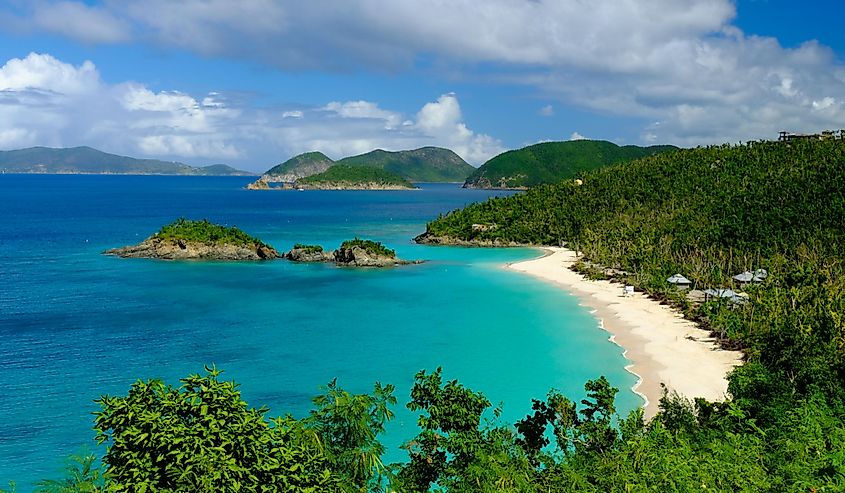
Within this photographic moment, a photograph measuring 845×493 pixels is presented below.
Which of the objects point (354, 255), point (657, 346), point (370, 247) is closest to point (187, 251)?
point (354, 255)

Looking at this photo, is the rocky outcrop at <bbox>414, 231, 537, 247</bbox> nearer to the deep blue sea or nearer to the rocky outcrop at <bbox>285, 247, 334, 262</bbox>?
the deep blue sea

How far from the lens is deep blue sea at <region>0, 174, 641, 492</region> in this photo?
32.8 meters

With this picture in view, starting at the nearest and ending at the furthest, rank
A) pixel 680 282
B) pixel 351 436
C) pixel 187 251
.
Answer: pixel 351 436
pixel 680 282
pixel 187 251

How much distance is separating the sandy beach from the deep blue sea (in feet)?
4.81

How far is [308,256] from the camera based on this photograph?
8588 centimetres

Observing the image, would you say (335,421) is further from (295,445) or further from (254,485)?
(254,485)

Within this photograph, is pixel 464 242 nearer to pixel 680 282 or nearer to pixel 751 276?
pixel 680 282

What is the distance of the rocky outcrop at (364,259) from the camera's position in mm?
81812

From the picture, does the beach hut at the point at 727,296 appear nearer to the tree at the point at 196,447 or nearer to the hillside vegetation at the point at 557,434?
the hillside vegetation at the point at 557,434

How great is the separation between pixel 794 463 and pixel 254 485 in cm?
1374

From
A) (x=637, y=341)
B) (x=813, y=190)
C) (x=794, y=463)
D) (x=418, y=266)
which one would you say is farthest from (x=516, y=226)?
(x=794, y=463)

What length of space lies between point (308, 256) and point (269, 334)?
3863cm

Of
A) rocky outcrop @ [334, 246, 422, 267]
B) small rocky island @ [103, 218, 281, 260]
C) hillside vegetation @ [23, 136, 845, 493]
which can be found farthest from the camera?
small rocky island @ [103, 218, 281, 260]

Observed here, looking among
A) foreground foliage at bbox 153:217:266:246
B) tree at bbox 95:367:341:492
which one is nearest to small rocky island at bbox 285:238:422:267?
foreground foliage at bbox 153:217:266:246
